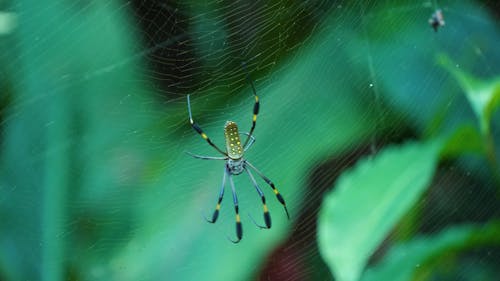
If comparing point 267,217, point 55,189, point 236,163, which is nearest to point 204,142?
point 236,163

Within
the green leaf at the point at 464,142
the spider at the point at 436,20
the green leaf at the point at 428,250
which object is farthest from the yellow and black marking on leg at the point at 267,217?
the spider at the point at 436,20

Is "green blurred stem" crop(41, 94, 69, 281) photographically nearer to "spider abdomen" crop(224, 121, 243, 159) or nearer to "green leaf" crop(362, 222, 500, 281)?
"spider abdomen" crop(224, 121, 243, 159)

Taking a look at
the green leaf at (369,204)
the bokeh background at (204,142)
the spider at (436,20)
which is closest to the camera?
the green leaf at (369,204)

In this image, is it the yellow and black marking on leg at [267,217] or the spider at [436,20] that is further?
the spider at [436,20]

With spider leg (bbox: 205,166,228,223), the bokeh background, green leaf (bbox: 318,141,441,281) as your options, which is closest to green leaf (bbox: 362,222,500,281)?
the bokeh background

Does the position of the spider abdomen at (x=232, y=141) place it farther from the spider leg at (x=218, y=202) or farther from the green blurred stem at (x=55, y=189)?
the green blurred stem at (x=55, y=189)

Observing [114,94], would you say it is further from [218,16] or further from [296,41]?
[296,41]
